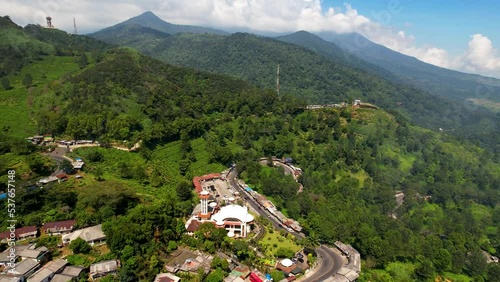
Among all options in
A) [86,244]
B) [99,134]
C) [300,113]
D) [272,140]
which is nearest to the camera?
[86,244]

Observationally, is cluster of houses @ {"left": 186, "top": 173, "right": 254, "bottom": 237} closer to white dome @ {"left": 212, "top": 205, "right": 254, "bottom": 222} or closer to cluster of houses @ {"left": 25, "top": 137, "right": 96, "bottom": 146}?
white dome @ {"left": 212, "top": 205, "right": 254, "bottom": 222}

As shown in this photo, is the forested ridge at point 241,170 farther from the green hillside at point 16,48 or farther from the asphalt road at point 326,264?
the green hillside at point 16,48

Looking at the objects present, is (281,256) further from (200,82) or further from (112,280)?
(200,82)

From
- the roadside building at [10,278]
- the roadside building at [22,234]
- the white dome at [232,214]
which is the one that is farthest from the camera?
the white dome at [232,214]

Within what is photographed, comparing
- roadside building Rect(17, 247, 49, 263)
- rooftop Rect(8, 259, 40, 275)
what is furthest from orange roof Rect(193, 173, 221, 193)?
rooftop Rect(8, 259, 40, 275)

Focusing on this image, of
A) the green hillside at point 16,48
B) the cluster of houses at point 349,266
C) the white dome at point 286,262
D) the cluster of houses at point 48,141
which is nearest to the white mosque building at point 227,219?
the white dome at point 286,262

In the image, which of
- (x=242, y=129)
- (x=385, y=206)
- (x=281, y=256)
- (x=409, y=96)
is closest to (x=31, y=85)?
(x=242, y=129)

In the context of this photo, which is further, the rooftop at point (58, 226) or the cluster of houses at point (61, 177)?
the cluster of houses at point (61, 177)
